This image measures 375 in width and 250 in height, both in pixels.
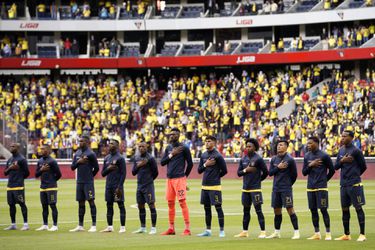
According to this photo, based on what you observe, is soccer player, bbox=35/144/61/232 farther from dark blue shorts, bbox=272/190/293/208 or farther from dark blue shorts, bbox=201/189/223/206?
dark blue shorts, bbox=272/190/293/208

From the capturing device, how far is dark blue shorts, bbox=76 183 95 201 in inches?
969

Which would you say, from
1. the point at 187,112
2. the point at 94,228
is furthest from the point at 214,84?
the point at 94,228

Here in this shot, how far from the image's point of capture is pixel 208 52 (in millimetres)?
70312

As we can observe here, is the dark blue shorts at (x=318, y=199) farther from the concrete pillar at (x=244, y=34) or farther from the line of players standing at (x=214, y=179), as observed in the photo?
the concrete pillar at (x=244, y=34)

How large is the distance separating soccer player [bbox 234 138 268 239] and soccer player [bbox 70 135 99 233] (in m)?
4.27

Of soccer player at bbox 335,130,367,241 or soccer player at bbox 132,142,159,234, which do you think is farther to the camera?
soccer player at bbox 132,142,159,234

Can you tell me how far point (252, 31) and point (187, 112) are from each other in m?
11.9

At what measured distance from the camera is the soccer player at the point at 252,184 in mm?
22250

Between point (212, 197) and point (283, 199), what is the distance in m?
1.83

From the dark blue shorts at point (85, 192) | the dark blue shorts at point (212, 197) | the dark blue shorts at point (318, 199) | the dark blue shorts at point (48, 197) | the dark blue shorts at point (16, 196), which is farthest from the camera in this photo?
the dark blue shorts at point (16, 196)

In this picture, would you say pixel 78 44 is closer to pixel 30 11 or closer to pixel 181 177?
pixel 30 11

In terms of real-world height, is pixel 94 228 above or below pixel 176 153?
below

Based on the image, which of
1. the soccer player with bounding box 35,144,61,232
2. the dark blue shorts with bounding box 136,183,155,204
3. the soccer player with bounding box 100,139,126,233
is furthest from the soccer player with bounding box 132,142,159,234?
the soccer player with bounding box 35,144,61,232

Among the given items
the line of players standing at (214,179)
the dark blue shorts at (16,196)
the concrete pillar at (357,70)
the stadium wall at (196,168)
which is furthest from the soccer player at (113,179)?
the concrete pillar at (357,70)
